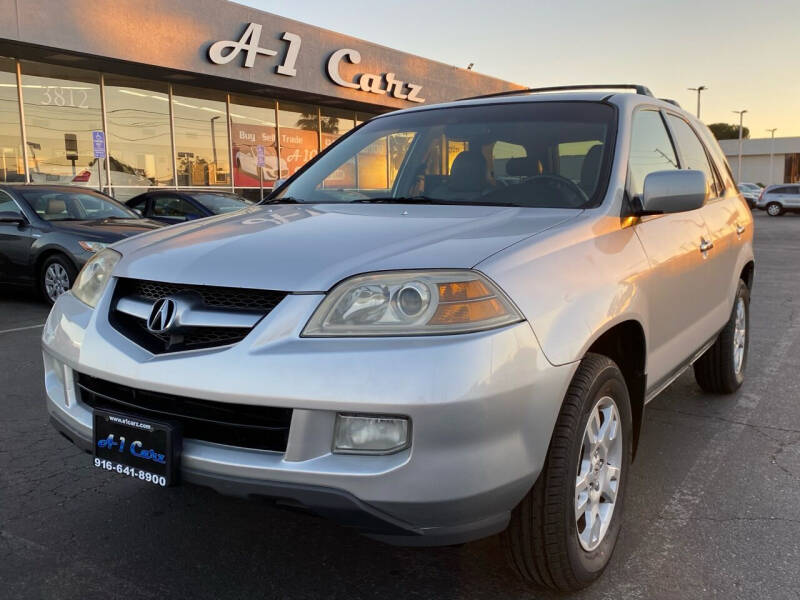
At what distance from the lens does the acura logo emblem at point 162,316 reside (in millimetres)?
2119

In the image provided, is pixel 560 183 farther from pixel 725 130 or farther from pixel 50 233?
pixel 725 130

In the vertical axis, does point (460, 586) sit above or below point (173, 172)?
below

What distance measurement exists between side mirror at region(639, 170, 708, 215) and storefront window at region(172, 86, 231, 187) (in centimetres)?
1617

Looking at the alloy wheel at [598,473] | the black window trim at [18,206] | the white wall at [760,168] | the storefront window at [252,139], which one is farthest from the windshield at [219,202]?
the white wall at [760,168]

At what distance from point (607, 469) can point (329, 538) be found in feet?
3.49

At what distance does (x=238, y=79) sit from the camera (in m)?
16.7

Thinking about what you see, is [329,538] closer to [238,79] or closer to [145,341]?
[145,341]

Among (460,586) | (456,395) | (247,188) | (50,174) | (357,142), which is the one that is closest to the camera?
(456,395)

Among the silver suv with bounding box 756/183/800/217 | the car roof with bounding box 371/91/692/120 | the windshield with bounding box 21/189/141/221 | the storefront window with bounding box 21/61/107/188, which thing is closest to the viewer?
the car roof with bounding box 371/91/692/120

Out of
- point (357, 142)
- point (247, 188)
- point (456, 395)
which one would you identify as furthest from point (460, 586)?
point (247, 188)

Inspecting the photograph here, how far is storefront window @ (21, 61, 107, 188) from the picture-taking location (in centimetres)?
1452

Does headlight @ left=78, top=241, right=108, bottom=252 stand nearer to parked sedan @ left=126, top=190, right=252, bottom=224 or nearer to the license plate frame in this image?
parked sedan @ left=126, top=190, right=252, bottom=224

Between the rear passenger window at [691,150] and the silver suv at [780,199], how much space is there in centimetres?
3404

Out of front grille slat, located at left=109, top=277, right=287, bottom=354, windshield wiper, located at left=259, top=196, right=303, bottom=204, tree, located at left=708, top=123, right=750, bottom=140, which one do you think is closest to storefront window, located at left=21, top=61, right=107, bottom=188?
windshield wiper, located at left=259, top=196, right=303, bottom=204
